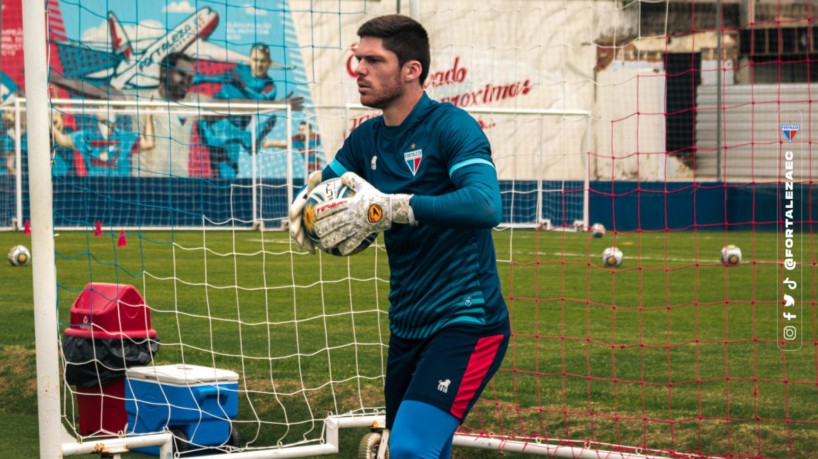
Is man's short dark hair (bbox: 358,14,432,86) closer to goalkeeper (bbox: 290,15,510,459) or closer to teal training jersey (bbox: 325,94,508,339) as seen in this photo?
goalkeeper (bbox: 290,15,510,459)

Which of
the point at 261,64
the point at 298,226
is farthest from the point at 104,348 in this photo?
the point at 261,64

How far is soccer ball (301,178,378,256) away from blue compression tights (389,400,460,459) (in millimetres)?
566

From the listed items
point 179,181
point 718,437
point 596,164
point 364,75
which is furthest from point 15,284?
point 596,164

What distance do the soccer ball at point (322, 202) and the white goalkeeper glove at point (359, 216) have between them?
0.9 inches

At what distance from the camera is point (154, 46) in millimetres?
37875

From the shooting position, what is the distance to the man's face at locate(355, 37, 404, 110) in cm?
383

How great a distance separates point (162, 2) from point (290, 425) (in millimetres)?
32196

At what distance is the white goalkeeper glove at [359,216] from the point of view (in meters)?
3.61

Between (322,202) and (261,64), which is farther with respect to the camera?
(261,64)

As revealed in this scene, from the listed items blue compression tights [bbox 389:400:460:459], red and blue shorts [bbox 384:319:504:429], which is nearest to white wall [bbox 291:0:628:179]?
red and blue shorts [bbox 384:319:504:429]

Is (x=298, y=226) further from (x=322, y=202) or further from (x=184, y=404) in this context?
(x=184, y=404)

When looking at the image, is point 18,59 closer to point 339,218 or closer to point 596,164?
point 596,164

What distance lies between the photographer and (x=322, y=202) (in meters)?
3.82

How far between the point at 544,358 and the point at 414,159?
215 inches
